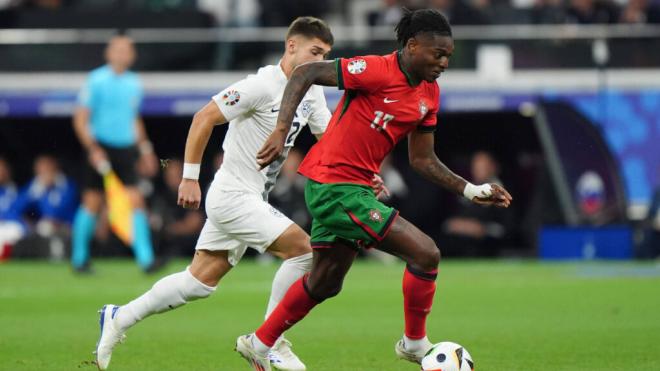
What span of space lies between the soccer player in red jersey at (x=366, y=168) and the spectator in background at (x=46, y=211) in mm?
12437

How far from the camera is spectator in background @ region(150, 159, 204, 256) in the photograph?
64.0ft

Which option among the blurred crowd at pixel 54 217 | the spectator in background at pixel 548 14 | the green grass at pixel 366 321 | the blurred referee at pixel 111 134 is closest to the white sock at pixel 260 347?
the green grass at pixel 366 321

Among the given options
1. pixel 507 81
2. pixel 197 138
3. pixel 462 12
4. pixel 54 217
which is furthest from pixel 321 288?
pixel 54 217

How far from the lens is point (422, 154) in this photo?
7.36m

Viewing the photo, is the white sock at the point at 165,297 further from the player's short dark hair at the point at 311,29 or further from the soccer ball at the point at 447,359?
the player's short dark hair at the point at 311,29

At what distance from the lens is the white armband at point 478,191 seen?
277 inches

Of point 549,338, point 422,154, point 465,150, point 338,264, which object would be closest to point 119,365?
point 338,264

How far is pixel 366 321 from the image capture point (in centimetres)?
1045

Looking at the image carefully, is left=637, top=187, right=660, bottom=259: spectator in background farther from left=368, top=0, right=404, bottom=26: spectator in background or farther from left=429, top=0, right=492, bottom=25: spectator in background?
left=368, top=0, right=404, bottom=26: spectator in background

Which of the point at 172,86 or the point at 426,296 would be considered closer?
the point at 426,296

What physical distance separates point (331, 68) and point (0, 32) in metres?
13.3

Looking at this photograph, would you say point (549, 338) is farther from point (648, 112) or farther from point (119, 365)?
point (648, 112)

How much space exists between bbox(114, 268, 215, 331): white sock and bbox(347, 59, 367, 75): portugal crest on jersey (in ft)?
5.50

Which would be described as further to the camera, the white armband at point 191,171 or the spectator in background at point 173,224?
the spectator in background at point 173,224
